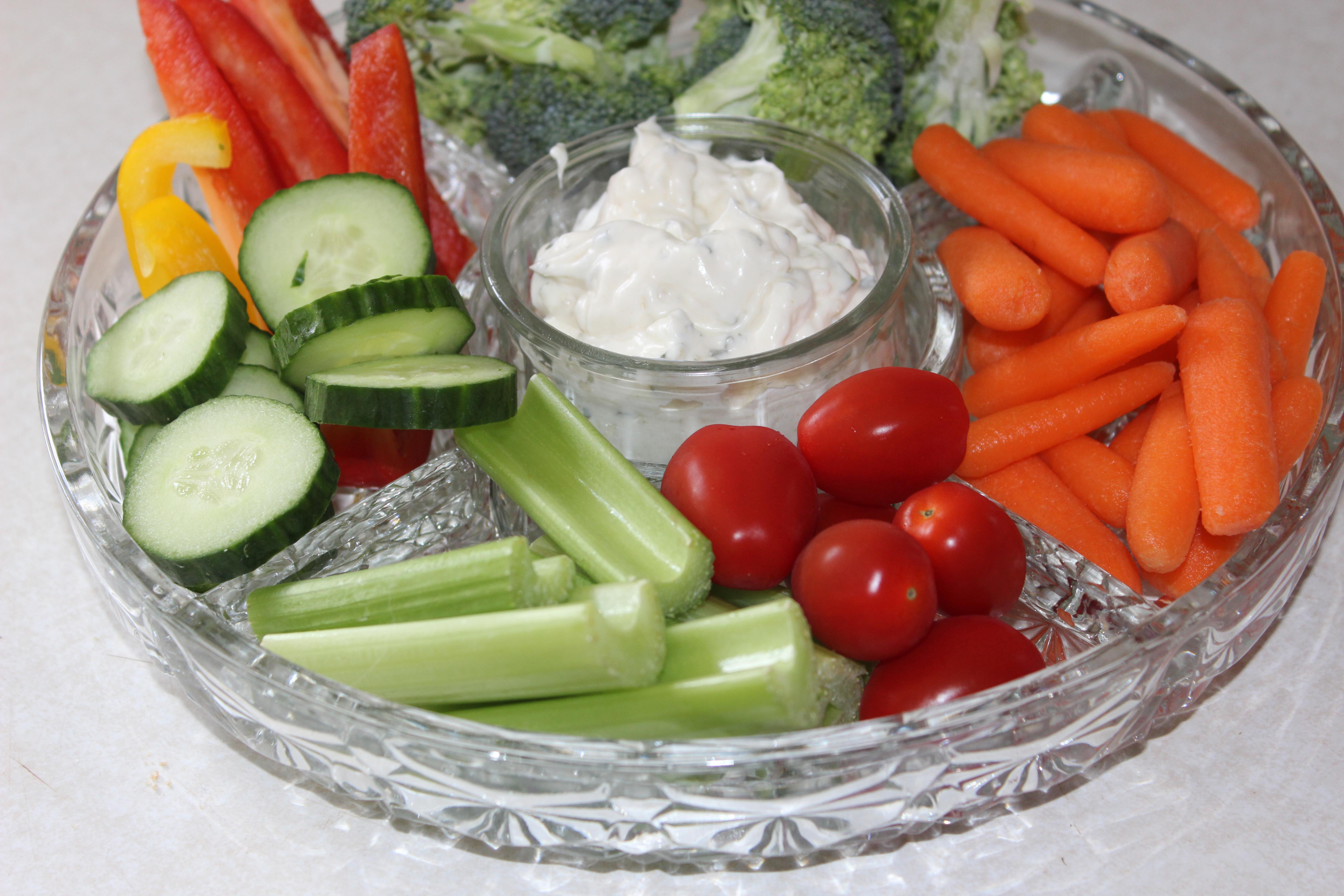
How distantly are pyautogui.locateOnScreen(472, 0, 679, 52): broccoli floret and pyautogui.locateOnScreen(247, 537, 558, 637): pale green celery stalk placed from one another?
1.36 m

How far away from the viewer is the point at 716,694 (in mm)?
1229

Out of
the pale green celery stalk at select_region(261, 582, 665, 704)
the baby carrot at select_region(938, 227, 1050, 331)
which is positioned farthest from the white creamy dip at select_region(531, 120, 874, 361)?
the pale green celery stalk at select_region(261, 582, 665, 704)

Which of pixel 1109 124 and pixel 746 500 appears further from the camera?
pixel 1109 124

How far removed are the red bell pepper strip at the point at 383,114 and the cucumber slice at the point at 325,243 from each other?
0.64 ft

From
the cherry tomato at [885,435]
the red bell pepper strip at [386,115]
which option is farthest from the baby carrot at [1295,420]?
the red bell pepper strip at [386,115]

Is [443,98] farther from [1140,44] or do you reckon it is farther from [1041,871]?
[1041,871]

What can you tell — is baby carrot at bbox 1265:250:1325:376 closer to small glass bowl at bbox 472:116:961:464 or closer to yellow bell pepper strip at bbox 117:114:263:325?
small glass bowl at bbox 472:116:961:464

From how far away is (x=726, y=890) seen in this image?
140 cm

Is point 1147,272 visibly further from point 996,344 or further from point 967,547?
point 967,547

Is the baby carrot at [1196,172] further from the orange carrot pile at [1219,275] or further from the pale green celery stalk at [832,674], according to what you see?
the pale green celery stalk at [832,674]

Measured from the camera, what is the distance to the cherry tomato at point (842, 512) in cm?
154

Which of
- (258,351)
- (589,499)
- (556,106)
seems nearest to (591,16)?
(556,106)

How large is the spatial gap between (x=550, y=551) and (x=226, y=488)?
0.43 m

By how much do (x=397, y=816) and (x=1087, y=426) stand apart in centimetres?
118
